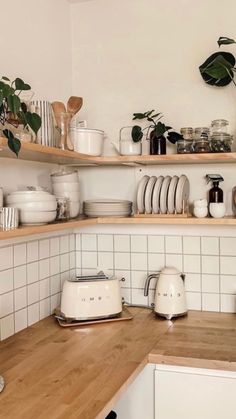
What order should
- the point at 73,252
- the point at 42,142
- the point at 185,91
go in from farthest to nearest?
the point at 73,252 < the point at 185,91 < the point at 42,142

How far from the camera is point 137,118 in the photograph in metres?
2.49

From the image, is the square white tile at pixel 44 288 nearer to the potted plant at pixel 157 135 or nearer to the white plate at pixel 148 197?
the white plate at pixel 148 197

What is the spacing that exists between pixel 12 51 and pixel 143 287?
1.38 meters

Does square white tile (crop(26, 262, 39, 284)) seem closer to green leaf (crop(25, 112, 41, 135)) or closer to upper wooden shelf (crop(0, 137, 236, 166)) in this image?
upper wooden shelf (crop(0, 137, 236, 166))

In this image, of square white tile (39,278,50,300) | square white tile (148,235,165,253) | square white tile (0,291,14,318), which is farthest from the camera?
square white tile (148,235,165,253)

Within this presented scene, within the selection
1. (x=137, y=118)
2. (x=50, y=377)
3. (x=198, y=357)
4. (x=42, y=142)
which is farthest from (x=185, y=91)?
(x=50, y=377)

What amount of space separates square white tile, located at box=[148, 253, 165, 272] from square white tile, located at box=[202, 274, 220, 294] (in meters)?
0.23

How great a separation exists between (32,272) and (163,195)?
744 mm

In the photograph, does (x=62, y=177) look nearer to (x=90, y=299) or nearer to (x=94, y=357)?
(x=90, y=299)

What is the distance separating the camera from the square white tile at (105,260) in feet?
8.92

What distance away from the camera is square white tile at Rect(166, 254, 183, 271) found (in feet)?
8.49

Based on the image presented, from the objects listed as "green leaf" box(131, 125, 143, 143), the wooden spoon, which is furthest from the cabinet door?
the wooden spoon

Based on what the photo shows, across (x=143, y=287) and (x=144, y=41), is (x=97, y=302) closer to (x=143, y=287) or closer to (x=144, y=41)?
(x=143, y=287)

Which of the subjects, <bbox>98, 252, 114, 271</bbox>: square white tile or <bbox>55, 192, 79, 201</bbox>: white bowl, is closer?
<bbox>55, 192, 79, 201</bbox>: white bowl
